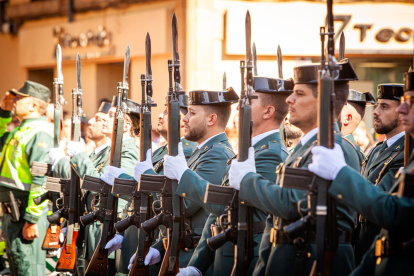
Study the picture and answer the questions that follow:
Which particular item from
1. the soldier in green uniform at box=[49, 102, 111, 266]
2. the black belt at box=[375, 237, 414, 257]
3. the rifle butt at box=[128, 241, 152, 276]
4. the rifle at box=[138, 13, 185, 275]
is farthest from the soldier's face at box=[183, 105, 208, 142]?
the black belt at box=[375, 237, 414, 257]

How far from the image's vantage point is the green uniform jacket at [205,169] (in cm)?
472

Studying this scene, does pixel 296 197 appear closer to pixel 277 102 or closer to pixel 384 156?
pixel 277 102

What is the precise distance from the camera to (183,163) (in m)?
4.52

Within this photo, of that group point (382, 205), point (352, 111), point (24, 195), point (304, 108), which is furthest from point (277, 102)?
point (24, 195)

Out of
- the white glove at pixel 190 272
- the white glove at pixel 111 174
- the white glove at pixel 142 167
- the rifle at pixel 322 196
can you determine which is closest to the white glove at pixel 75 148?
the white glove at pixel 111 174

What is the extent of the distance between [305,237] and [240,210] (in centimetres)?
60

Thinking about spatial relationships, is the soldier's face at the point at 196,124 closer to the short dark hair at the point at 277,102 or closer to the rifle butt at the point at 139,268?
the short dark hair at the point at 277,102

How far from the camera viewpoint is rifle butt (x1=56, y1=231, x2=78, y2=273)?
5.92 metres

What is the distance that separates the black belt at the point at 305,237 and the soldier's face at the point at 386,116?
1801 mm

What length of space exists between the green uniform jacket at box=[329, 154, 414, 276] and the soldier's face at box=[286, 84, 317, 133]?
1.98 ft

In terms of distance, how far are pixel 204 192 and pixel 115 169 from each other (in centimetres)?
161

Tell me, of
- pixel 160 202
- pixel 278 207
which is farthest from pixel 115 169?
pixel 278 207

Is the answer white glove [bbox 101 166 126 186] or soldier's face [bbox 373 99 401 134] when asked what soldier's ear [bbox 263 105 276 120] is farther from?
white glove [bbox 101 166 126 186]

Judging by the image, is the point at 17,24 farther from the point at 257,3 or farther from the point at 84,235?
the point at 84,235
